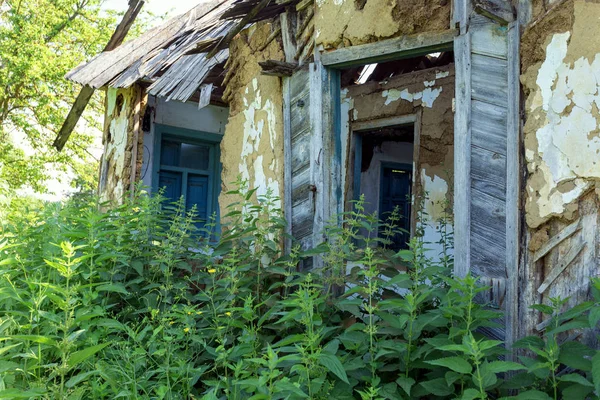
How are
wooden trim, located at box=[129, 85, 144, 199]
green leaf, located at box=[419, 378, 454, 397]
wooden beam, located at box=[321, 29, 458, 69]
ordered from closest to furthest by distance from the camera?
1. green leaf, located at box=[419, 378, 454, 397]
2. wooden beam, located at box=[321, 29, 458, 69]
3. wooden trim, located at box=[129, 85, 144, 199]

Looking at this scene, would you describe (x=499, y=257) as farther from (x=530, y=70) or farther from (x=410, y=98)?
(x=410, y=98)

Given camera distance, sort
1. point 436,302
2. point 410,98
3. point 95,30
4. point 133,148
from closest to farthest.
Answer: point 436,302 → point 410,98 → point 133,148 → point 95,30

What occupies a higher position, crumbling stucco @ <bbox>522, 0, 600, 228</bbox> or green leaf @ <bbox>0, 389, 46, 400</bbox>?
crumbling stucco @ <bbox>522, 0, 600, 228</bbox>

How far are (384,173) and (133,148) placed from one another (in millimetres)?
3562

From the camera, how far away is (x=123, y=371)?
328cm

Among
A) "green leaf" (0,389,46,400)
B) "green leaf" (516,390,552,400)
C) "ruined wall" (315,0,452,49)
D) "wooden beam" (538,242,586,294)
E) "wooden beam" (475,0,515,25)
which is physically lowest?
"green leaf" (0,389,46,400)

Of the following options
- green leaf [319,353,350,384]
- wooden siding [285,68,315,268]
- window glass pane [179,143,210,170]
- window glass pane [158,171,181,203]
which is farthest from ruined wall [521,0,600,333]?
window glass pane [179,143,210,170]

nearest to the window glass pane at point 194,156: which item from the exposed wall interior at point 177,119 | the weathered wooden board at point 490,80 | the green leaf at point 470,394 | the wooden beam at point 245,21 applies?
the exposed wall interior at point 177,119

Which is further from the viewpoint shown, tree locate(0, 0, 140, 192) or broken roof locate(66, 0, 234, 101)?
tree locate(0, 0, 140, 192)

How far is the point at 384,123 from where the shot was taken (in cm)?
740

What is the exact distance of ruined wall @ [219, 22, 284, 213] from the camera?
5262 millimetres

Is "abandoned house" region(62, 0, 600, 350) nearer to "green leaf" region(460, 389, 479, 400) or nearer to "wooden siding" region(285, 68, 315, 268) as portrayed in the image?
"wooden siding" region(285, 68, 315, 268)

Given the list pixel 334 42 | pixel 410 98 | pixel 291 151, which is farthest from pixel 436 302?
pixel 410 98

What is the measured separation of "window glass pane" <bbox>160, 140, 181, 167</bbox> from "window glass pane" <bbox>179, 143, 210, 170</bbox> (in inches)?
3.5
